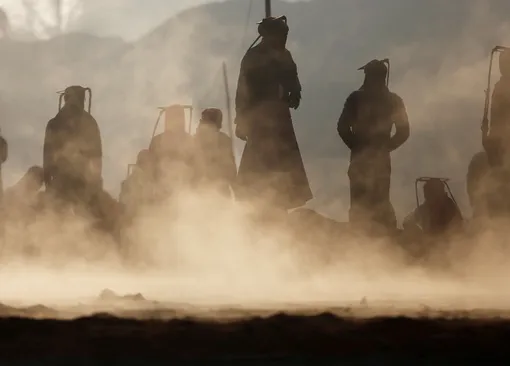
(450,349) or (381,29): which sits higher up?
(381,29)

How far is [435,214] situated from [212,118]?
44.1 inches

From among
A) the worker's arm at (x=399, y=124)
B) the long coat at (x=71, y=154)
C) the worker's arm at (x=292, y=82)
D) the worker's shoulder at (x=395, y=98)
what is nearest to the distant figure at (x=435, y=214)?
the worker's arm at (x=399, y=124)

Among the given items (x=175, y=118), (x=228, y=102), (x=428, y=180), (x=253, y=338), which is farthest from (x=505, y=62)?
(x=253, y=338)

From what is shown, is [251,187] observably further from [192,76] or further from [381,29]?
[381,29]

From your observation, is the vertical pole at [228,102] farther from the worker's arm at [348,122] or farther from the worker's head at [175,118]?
the worker's arm at [348,122]

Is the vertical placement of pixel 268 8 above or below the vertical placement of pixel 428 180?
above

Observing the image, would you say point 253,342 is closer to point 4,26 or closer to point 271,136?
point 271,136

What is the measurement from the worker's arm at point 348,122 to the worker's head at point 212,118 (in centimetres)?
56

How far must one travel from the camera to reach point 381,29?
345cm

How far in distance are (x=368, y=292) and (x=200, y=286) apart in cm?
70

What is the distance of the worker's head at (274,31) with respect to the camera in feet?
10.8

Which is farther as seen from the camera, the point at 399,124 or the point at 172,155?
the point at 172,155

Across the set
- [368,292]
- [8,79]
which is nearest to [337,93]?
[368,292]

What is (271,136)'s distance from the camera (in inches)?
132
